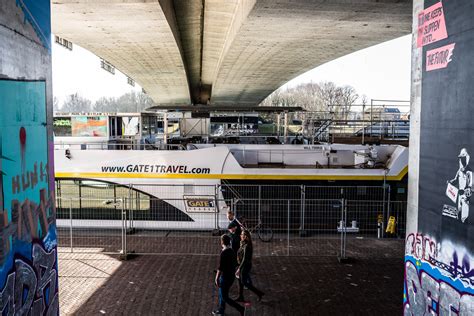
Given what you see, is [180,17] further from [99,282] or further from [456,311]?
[456,311]

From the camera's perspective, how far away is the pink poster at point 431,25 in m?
6.35

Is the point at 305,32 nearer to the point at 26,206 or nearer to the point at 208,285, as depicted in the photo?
the point at 208,285

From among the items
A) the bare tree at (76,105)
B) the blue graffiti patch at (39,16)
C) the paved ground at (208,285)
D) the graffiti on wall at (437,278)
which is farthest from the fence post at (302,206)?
the bare tree at (76,105)

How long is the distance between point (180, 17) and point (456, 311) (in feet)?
64.3

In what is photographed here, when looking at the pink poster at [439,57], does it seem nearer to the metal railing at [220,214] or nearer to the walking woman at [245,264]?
the walking woman at [245,264]

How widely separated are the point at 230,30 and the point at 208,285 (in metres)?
15.5

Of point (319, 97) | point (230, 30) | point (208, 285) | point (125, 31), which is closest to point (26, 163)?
point (208, 285)

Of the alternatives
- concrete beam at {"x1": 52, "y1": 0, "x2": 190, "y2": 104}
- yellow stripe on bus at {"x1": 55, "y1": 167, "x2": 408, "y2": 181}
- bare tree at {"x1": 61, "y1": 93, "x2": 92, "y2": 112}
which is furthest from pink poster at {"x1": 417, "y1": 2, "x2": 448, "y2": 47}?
bare tree at {"x1": 61, "y1": 93, "x2": 92, "y2": 112}

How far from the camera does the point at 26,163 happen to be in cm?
572

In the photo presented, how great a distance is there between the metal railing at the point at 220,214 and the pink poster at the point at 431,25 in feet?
29.2

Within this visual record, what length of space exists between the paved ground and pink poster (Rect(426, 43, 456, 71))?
5383 mm

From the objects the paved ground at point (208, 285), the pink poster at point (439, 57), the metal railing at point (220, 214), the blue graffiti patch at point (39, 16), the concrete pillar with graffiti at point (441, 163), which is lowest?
the paved ground at point (208, 285)

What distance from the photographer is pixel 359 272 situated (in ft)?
39.1

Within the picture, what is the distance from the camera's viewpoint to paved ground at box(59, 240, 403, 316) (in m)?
9.48
